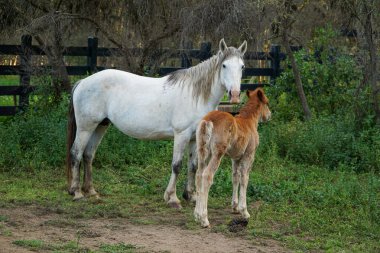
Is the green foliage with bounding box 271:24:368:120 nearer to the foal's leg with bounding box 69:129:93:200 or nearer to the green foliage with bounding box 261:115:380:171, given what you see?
the green foliage with bounding box 261:115:380:171

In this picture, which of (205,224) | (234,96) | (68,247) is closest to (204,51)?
(234,96)

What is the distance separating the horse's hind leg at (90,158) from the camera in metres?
9.51

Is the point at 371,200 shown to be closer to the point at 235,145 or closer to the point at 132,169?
the point at 235,145

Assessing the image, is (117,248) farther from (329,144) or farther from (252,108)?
(329,144)

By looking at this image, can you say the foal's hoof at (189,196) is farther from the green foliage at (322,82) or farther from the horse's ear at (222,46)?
the green foliage at (322,82)

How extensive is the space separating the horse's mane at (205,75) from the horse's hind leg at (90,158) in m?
1.39

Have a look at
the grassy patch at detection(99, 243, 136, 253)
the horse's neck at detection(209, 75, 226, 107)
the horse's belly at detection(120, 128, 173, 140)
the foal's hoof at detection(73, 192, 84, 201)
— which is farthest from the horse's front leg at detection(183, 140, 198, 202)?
the grassy patch at detection(99, 243, 136, 253)

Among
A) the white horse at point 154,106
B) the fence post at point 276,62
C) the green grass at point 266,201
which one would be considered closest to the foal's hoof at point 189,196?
the white horse at point 154,106

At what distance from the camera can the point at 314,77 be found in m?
14.6

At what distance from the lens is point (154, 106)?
915 cm

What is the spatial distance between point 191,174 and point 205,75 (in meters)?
1.27

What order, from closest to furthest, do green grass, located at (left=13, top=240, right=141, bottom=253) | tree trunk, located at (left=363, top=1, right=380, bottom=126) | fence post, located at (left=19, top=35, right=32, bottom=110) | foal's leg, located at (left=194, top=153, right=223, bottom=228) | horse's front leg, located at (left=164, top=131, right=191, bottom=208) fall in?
green grass, located at (left=13, top=240, right=141, bottom=253)
foal's leg, located at (left=194, top=153, right=223, bottom=228)
horse's front leg, located at (left=164, top=131, right=191, bottom=208)
tree trunk, located at (left=363, top=1, right=380, bottom=126)
fence post, located at (left=19, top=35, right=32, bottom=110)

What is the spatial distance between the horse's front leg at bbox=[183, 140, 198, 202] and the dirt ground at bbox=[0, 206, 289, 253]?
135cm

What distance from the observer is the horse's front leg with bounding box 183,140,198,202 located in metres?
9.05
